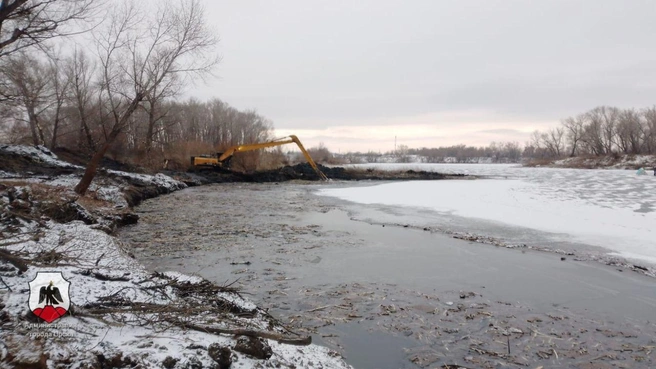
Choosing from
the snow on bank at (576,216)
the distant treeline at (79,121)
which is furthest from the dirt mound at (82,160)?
the snow on bank at (576,216)

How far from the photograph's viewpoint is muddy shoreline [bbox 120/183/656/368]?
3.54 metres

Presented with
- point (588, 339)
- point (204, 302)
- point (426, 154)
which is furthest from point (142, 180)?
point (426, 154)

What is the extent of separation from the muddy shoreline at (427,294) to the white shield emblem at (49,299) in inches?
83.4

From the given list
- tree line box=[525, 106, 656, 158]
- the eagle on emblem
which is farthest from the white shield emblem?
tree line box=[525, 106, 656, 158]

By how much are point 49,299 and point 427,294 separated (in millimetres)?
4144

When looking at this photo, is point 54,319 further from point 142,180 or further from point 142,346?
point 142,180

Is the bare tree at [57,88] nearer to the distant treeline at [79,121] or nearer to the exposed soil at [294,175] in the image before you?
the distant treeline at [79,121]

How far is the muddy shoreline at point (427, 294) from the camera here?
3.54 meters

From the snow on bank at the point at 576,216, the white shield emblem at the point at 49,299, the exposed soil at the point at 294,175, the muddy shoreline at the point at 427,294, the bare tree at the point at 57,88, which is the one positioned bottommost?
the muddy shoreline at the point at 427,294

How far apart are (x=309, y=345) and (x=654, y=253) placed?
23.5 ft

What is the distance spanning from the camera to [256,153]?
121ft

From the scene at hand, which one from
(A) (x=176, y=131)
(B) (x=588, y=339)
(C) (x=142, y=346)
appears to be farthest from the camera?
(A) (x=176, y=131)

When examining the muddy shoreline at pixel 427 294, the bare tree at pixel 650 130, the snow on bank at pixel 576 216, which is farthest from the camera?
the bare tree at pixel 650 130

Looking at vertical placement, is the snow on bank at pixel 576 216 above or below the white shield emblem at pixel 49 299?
below
